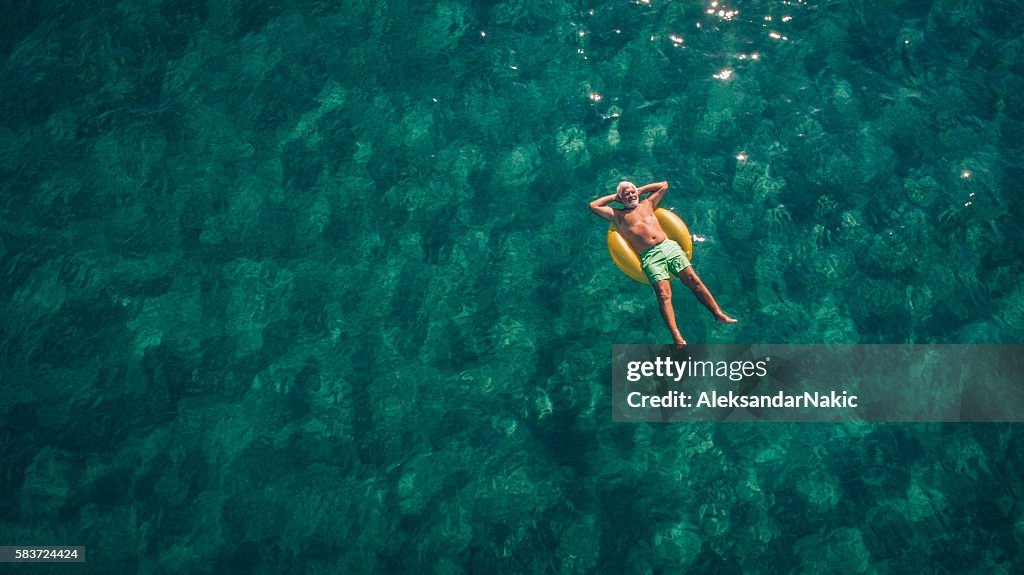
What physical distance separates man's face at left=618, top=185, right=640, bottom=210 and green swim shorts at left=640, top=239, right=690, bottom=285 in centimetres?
61

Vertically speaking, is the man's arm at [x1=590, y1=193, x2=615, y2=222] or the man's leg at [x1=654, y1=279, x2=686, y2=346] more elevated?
the man's arm at [x1=590, y1=193, x2=615, y2=222]

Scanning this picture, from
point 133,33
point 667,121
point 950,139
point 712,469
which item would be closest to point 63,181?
point 133,33

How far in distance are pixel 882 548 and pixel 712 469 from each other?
1956 millimetres

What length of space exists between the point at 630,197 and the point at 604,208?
389 millimetres

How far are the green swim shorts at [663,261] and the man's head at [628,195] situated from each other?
0.62 m

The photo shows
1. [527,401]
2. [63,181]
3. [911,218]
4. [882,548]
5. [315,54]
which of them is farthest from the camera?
[315,54]

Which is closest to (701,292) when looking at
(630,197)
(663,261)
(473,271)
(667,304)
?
(667,304)

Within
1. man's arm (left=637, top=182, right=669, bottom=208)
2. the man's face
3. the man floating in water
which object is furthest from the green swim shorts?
man's arm (left=637, top=182, right=669, bottom=208)

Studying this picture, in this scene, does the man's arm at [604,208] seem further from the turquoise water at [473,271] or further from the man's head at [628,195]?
the turquoise water at [473,271]

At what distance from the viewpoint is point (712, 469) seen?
812 centimetres

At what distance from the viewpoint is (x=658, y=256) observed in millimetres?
8328

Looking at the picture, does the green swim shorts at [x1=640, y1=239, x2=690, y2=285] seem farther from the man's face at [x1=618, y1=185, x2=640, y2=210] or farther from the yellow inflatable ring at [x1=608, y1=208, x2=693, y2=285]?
the man's face at [x1=618, y1=185, x2=640, y2=210]

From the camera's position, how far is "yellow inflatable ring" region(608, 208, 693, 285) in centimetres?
841

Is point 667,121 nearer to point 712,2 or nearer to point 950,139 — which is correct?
point 712,2
